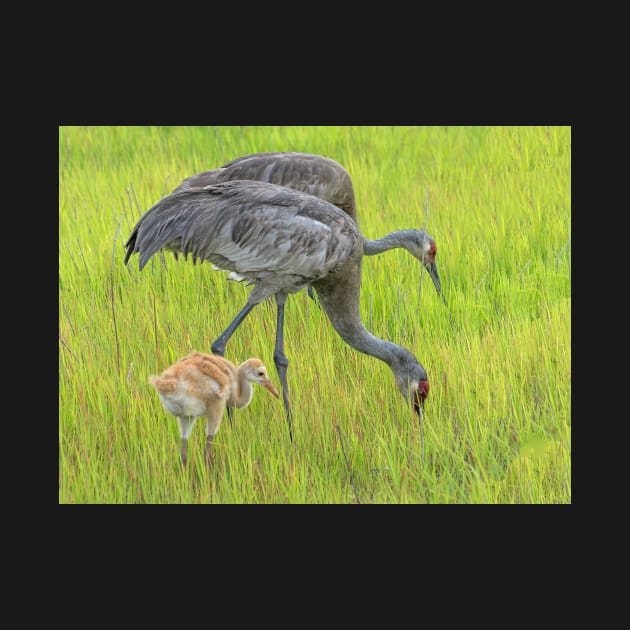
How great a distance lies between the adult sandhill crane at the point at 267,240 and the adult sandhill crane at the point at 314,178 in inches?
38.5

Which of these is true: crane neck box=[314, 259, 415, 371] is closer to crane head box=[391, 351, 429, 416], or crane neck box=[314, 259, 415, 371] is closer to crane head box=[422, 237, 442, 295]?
crane head box=[391, 351, 429, 416]

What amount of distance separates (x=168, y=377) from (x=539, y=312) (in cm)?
275

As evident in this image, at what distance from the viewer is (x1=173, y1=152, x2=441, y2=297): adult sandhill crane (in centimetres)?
720

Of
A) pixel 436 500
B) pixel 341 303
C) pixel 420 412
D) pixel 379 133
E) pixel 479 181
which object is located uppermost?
pixel 379 133

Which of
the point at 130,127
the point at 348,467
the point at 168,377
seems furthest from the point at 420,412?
the point at 130,127

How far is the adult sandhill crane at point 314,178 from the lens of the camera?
7195 millimetres

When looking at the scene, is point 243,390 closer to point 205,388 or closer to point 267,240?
point 205,388

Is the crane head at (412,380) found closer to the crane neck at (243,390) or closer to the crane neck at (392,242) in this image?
the crane neck at (243,390)

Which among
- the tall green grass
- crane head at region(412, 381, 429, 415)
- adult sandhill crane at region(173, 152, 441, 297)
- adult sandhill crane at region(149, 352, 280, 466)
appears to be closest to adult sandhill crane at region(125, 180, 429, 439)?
crane head at region(412, 381, 429, 415)

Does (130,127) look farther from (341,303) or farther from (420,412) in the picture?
(420,412)

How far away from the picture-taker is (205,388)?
5.29m

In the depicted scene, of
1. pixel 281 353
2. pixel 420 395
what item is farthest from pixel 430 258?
pixel 420 395

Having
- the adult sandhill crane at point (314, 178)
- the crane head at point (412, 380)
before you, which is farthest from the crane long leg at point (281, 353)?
the adult sandhill crane at point (314, 178)

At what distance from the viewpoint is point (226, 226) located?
19.8 ft
